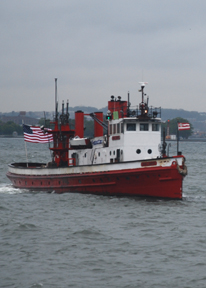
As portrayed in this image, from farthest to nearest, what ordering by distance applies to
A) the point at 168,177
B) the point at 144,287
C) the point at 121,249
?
the point at 168,177 → the point at 121,249 → the point at 144,287

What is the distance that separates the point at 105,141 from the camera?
34.3 meters

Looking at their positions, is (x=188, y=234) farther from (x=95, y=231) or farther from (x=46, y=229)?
(x=46, y=229)

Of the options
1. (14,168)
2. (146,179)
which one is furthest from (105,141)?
(14,168)

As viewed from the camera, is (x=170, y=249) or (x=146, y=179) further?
(x=146, y=179)

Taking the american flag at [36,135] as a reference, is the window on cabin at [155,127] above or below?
above

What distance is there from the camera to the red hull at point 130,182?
3014cm

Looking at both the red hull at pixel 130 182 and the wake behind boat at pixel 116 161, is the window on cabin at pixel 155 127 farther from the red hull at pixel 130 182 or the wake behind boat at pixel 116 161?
the red hull at pixel 130 182

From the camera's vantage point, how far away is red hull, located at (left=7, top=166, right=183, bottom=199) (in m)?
30.1

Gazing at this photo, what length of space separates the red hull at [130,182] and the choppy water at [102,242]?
0.57 m

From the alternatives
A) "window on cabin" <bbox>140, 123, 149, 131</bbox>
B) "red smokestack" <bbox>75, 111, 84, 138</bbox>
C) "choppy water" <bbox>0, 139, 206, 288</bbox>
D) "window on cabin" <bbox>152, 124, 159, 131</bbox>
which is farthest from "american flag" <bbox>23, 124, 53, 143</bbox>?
"window on cabin" <bbox>152, 124, 159, 131</bbox>

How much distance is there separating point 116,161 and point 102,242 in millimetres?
11993

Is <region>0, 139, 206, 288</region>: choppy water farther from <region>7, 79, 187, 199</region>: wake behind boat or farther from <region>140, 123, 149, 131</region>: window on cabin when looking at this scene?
<region>140, 123, 149, 131</region>: window on cabin

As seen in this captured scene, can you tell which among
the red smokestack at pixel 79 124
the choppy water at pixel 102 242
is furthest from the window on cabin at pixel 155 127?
the red smokestack at pixel 79 124

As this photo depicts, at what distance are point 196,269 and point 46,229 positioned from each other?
7.51 m
